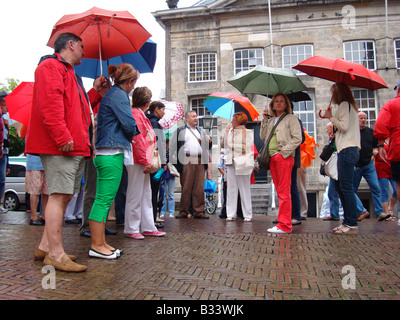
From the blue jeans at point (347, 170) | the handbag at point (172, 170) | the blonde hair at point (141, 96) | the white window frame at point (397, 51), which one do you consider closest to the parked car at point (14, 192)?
the handbag at point (172, 170)

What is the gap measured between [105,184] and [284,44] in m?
16.4

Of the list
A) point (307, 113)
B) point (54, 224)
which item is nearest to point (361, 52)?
point (307, 113)

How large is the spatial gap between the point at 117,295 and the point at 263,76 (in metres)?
5.29

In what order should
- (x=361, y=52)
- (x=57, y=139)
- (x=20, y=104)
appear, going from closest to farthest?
(x=57, y=139)
(x=20, y=104)
(x=361, y=52)

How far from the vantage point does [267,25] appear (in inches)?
732

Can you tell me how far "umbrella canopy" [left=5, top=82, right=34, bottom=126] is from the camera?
6.31 metres

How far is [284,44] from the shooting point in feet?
60.2

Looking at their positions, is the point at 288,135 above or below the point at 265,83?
below

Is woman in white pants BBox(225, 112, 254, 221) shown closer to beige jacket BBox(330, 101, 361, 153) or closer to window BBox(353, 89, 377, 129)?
beige jacket BBox(330, 101, 361, 153)

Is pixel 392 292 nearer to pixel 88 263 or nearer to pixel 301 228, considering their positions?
pixel 88 263

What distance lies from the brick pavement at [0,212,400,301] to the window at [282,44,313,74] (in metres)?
14.2

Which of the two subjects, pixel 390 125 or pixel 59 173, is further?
pixel 390 125

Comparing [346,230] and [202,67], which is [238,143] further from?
[202,67]

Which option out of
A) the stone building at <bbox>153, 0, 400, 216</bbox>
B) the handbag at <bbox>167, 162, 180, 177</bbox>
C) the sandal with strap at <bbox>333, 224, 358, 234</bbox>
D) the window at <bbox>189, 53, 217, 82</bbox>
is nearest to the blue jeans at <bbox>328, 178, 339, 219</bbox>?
the sandal with strap at <bbox>333, 224, 358, 234</bbox>
